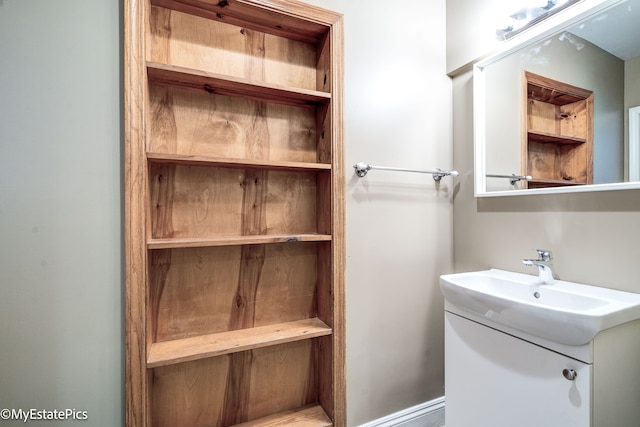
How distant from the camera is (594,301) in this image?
0.89 metres

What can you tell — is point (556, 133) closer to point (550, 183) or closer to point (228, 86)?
point (550, 183)

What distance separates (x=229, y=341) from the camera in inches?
41.2

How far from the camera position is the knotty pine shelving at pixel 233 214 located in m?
0.93

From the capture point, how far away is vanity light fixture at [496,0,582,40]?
3.63ft

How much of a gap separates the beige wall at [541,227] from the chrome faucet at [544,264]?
2.5 inches

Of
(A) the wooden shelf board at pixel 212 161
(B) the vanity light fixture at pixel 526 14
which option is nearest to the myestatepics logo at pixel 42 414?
(A) the wooden shelf board at pixel 212 161

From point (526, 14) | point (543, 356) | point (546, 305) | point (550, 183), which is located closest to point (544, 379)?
point (543, 356)

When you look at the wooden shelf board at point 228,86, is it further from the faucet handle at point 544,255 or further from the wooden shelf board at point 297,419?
the wooden shelf board at point 297,419

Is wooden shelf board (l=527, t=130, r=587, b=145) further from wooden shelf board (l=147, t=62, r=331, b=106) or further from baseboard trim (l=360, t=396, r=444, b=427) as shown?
baseboard trim (l=360, t=396, r=444, b=427)

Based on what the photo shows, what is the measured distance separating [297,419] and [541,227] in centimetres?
132

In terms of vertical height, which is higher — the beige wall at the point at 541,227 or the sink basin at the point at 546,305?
the beige wall at the point at 541,227

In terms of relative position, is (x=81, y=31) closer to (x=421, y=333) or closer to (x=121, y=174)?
(x=121, y=174)

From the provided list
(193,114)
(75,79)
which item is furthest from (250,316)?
(75,79)

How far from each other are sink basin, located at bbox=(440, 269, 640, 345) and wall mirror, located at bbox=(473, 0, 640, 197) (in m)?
0.37
